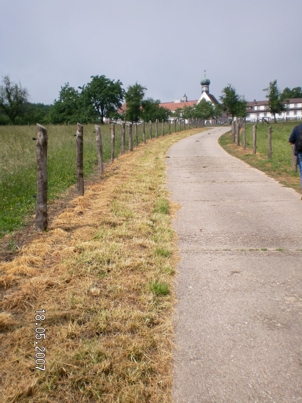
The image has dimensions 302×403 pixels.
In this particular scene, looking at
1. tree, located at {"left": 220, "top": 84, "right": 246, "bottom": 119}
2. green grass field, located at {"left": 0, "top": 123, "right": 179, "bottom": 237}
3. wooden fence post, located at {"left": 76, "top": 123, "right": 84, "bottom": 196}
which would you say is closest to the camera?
green grass field, located at {"left": 0, "top": 123, "right": 179, "bottom": 237}

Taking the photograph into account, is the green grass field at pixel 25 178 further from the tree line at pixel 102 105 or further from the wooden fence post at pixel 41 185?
the tree line at pixel 102 105

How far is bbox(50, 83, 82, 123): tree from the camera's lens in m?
69.4

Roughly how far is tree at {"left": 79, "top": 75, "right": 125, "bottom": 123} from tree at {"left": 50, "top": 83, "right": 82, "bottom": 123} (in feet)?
11.4

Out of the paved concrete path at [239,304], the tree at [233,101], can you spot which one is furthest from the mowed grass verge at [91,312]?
the tree at [233,101]

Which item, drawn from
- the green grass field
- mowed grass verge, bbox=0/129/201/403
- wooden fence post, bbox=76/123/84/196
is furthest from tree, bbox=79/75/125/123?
mowed grass verge, bbox=0/129/201/403

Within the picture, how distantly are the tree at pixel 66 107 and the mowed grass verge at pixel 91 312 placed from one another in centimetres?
6462

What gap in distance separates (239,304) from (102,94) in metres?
77.9

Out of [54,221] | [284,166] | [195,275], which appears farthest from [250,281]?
[284,166]

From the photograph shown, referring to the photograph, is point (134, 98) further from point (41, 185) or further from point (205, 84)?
point (41, 185)

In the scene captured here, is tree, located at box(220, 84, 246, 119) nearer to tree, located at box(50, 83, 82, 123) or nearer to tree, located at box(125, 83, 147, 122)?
tree, located at box(125, 83, 147, 122)

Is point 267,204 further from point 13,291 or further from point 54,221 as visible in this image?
point 13,291

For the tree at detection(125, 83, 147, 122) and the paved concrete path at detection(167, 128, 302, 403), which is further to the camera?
the tree at detection(125, 83, 147, 122)

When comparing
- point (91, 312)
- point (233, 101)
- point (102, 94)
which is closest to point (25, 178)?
point (91, 312)

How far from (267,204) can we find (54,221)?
13.8ft
